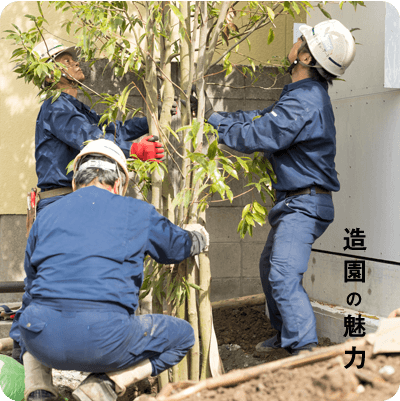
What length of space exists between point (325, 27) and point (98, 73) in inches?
73.2

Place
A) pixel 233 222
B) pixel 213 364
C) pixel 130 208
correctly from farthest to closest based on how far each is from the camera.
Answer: pixel 233 222
pixel 213 364
pixel 130 208

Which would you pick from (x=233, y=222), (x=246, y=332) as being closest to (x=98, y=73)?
(x=233, y=222)

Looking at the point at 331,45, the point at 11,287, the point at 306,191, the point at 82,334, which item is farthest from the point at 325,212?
the point at 11,287

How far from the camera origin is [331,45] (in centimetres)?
297

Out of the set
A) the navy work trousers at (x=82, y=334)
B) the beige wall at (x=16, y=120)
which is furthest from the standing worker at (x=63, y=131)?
the navy work trousers at (x=82, y=334)

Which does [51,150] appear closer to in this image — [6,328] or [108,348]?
[6,328]

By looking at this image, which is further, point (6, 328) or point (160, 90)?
point (6, 328)

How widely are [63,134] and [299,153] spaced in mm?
1611

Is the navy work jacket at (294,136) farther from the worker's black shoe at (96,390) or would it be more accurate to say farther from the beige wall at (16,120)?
the beige wall at (16,120)

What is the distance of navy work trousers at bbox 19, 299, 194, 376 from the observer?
2.11 metres

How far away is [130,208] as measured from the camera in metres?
2.31

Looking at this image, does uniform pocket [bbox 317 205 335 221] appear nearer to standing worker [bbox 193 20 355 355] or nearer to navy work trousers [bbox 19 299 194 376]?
standing worker [bbox 193 20 355 355]

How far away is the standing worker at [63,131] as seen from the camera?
3166mm

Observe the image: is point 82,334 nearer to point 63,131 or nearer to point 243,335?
point 63,131
